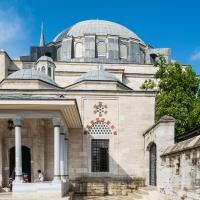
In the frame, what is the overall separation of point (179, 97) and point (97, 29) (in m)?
14.0

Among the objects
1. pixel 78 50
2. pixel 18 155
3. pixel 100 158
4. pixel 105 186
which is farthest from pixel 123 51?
pixel 18 155

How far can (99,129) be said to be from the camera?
16781 mm

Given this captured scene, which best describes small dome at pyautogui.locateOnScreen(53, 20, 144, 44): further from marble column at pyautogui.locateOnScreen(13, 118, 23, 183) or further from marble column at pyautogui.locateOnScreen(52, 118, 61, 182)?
marble column at pyautogui.locateOnScreen(13, 118, 23, 183)

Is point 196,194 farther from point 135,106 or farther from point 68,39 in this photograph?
point 68,39

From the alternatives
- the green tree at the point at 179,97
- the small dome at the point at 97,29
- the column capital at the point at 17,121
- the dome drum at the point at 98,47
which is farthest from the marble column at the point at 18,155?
the small dome at the point at 97,29

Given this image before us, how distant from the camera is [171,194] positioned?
10.9 metres

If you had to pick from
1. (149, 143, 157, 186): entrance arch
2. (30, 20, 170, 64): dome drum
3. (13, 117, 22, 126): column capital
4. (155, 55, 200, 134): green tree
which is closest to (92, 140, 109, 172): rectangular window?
(149, 143, 157, 186): entrance arch

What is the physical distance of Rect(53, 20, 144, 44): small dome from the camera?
31328 mm

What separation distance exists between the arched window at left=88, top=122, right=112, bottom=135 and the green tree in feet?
12.7

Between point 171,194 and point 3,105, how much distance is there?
18.4 feet

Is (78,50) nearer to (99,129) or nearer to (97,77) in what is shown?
(97,77)

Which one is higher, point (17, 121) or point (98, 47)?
point (98, 47)

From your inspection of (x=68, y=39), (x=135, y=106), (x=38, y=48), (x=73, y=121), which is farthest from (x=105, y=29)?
(x=73, y=121)

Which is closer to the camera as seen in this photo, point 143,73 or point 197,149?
point 197,149
